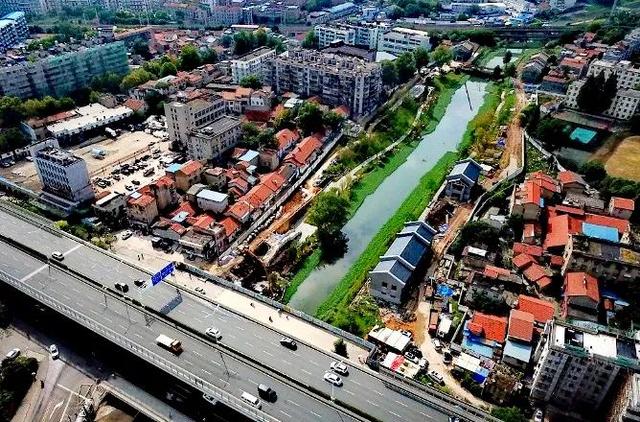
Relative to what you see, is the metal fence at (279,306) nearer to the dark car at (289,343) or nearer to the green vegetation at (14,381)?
the dark car at (289,343)

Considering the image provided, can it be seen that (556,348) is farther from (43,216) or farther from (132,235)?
(43,216)

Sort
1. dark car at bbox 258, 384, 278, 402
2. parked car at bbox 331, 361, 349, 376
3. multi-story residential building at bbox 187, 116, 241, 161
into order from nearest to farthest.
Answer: dark car at bbox 258, 384, 278, 402 → parked car at bbox 331, 361, 349, 376 → multi-story residential building at bbox 187, 116, 241, 161

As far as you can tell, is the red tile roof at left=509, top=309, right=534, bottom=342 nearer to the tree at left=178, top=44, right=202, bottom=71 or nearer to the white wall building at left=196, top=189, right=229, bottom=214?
the white wall building at left=196, top=189, right=229, bottom=214

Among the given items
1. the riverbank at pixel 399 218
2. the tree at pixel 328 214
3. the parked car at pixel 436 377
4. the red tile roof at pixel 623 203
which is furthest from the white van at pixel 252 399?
the red tile roof at pixel 623 203

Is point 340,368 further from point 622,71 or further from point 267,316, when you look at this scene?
point 622,71

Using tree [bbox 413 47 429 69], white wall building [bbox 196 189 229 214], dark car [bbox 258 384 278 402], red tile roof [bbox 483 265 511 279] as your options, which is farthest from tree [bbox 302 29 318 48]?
dark car [bbox 258 384 278 402]

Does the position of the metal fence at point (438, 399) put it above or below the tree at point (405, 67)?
below
